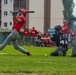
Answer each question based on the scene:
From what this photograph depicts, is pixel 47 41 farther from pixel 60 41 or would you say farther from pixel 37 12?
pixel 37 12

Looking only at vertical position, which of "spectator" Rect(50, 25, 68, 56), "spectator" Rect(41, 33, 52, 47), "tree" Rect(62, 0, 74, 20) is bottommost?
"spectator" Rect(41, 33, 52, 47)

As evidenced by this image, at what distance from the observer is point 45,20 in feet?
273

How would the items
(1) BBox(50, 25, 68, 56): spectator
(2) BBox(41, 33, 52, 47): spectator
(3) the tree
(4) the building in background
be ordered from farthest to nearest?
(3) the tree < (4) the building in background < (2) BBox(41, 33, 52, 47): spectator < (1) BBox(50, 25, 68, 56): spectator

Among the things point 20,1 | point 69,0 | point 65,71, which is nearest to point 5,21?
point 20,1

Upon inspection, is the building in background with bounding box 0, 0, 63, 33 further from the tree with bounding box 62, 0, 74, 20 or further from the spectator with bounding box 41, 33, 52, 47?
the spectator with bounding box 41, 33, 52, 47

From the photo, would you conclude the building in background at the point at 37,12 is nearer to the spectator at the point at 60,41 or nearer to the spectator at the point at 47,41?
the spectator at the point at 47,41

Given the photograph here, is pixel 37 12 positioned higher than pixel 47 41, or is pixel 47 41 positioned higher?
pixel 37 12

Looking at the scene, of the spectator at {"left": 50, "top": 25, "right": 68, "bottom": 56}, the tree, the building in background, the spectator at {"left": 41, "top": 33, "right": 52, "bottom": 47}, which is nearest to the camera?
the spectator at {"left": 50, "top": 25, "right": 68, "bottom": 56}

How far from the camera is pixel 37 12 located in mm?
81625

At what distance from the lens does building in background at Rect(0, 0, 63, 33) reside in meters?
80.2

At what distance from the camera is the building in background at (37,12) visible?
8019 cm

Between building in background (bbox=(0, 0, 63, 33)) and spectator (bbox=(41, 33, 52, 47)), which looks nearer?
spectator (bbox=(41, 33, 52, 47))

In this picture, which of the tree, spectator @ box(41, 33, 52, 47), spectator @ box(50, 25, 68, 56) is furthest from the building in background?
spectator @ box(50, 25, 68, 56)

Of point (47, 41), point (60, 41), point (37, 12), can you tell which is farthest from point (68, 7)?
point (60, 41)
